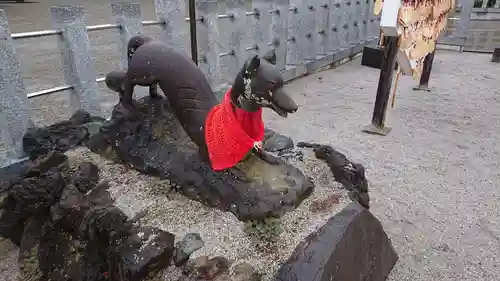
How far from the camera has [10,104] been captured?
9.37ft

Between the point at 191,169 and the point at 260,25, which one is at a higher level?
the point at 260,25

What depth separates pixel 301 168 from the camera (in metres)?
2.15

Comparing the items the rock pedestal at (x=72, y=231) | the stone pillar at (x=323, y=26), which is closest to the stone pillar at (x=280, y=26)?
the stone pillar at (x=323, y=26)

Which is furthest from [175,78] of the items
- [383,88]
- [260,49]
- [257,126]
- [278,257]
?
[260,49]

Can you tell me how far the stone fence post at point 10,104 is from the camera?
275cm

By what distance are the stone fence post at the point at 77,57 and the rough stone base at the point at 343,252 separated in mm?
2465

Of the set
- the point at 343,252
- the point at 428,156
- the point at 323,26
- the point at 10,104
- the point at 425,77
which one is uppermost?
the point at 323,26

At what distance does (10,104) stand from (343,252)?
97.2 inches

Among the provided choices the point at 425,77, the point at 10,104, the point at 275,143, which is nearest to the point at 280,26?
the point at 425,77

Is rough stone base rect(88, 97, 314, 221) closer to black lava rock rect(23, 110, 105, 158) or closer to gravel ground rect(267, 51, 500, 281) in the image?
black lava rock rect(23, 110, 105, 158)

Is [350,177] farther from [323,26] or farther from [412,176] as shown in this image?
[323,26]

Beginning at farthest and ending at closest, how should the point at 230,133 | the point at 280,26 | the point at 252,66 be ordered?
1. the point at 280,26
2. the point at 230,133
3. the point at 252,66

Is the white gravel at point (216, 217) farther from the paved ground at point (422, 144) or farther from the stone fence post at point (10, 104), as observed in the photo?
the stone fence post at point (10, 104)

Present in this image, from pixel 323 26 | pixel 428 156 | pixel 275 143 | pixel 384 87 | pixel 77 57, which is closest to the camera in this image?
pixel 275 143
